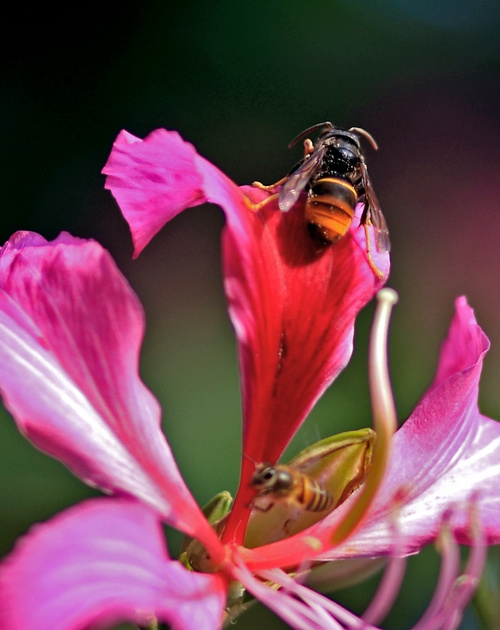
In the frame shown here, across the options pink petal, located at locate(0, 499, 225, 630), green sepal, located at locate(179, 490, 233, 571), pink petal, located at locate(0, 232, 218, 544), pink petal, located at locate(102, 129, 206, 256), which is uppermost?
pink petal, located at locate(102, 129, 206, 256)

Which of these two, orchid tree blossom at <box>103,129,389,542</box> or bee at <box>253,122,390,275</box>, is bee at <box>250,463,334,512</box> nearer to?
orchid tree blossom at <box>103,129,389,542</box>

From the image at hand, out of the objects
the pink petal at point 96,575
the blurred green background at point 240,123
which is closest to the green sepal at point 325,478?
the pink petal at point 96,575

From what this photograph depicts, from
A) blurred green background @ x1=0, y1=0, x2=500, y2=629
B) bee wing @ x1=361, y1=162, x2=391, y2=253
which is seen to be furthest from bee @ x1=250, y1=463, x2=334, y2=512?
blurred green background @ x1=0, y1=0, x2=500, y2=629

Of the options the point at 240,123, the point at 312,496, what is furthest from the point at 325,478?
the point at 240,123

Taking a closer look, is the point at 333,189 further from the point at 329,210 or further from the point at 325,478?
the point at 325,478

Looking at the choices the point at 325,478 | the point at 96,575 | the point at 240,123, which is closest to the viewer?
the point at 96,575

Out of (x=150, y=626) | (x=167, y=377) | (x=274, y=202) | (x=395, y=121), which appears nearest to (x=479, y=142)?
(x=395, y=121)
